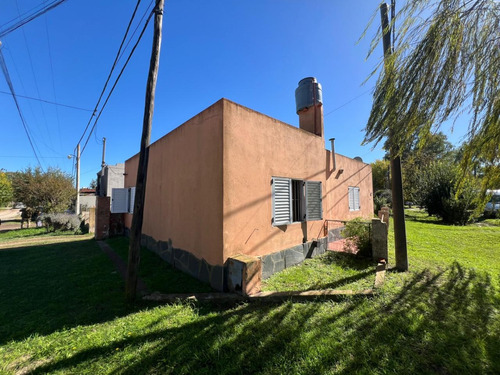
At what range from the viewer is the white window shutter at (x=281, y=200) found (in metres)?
5.22

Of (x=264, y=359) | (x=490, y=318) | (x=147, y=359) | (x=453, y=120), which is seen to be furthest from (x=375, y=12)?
(x=147, y=359)

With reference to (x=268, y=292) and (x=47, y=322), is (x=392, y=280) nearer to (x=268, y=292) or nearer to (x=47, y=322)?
(x=268, y=292)

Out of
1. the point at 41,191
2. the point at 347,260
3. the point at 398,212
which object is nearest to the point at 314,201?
the point at 347,260

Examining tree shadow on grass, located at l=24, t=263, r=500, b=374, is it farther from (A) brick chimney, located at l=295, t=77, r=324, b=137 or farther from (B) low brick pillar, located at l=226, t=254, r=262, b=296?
(A) brick chimney, located at l=295, t=77, r=324, b=137

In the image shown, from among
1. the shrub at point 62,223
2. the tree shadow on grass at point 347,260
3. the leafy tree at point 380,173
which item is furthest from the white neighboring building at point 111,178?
the leafy tree at point 380,173

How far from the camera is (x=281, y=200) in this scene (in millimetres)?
5418

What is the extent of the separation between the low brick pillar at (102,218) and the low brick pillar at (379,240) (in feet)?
35.4

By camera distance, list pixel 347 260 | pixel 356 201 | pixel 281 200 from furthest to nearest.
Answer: pixel 356 201 < pixel 347 260 < pixel 281 200

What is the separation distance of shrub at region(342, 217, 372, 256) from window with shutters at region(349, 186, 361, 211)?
149 inches

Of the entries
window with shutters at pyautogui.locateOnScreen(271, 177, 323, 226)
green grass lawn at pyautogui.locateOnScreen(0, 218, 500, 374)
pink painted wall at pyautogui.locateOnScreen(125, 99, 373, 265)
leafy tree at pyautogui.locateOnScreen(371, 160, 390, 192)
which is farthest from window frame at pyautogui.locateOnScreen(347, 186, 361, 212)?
leafy tree at pyautogui.locateOnScreen(371, 160, 390, 192)

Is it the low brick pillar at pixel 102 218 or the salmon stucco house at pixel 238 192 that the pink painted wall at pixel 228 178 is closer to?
the salmon stucco house at pixel 238 192

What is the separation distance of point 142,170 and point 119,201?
23.9ft

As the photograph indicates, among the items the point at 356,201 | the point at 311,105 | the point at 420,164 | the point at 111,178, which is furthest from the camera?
the point at 420,164

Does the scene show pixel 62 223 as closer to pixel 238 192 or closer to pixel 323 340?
pixel 238 192
